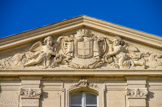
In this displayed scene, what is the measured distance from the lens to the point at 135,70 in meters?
22.3

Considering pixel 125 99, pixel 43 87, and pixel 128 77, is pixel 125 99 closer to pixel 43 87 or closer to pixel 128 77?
pixel 128 77

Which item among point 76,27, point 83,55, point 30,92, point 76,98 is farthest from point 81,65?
point 30,92

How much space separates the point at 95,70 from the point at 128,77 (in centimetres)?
138

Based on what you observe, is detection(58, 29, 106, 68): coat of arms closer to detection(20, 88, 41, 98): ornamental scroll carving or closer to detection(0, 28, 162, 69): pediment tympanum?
detection(0, 28, 162, 69): pediment tympanum

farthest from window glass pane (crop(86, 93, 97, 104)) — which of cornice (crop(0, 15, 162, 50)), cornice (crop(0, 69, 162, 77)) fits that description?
cornice (crop(0, 15, 162, 50))

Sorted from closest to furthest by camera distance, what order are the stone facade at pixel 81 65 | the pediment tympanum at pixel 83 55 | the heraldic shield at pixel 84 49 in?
1. the stone facade at pixel 81 65
2. the pediment tympanum at pixel 83 55
3. the heraldic shield at pixel 84 49

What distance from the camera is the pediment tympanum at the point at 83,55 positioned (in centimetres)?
2261

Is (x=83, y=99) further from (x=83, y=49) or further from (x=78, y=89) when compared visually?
(x=83, y=49)

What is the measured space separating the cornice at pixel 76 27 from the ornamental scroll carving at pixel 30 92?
2.14 metres

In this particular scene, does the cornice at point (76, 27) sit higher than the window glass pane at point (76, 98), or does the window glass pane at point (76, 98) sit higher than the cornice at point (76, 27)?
the cornice at point (76, 27)

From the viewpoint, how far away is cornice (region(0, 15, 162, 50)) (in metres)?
23.0

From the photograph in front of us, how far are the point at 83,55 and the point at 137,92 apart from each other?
2741mm

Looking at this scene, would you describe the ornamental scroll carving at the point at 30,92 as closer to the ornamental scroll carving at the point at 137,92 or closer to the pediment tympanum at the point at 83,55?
the pediment tympanum at the point at 83,55

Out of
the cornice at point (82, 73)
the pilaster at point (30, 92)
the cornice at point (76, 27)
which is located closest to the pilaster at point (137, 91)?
the cornice at point (82, 73)
